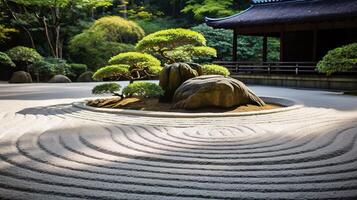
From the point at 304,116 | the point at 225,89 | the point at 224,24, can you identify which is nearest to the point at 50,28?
the point at 224,24

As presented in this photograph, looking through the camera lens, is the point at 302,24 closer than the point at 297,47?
Yes

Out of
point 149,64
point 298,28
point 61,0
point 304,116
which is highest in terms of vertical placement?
point 61,0

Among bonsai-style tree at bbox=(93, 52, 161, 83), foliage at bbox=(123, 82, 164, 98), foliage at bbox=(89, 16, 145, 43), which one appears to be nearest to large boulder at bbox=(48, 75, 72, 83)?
foliage at bbox=(89, 16, 145, 43)

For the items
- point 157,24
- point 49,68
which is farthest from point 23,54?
point 157,24

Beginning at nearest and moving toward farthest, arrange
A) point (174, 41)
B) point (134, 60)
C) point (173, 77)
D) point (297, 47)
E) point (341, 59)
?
1. point (173, 77)
2. point (134, 60)
3. point (174, 41)
4. point (341, 59)
5. point (297, 47)

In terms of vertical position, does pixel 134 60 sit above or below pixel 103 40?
below

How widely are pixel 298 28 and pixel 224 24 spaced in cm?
422

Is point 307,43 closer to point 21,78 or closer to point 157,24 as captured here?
point 157,24

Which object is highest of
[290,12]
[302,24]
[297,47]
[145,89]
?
[290,12]

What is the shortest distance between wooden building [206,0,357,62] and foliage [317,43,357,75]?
2.90 metres

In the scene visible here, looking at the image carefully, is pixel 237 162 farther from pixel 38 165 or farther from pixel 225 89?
pixel 225 89

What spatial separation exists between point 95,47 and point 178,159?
22.3m

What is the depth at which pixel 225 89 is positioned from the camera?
8.70 metres

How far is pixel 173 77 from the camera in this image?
9.83 m
